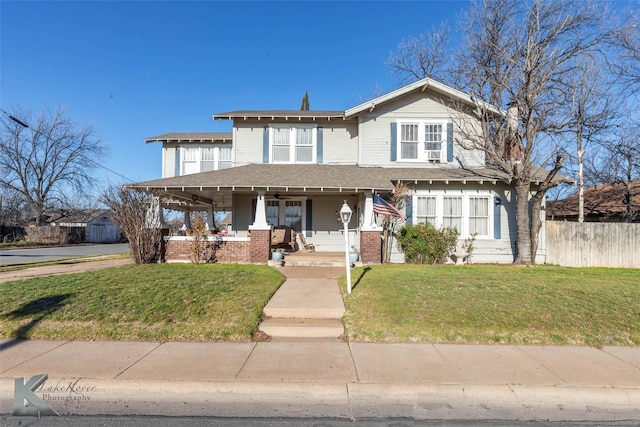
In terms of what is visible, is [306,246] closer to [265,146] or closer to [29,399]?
[265,146]

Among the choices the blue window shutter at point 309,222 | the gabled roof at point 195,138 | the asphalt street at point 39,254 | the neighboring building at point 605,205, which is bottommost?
the asphalt street at point 39,254

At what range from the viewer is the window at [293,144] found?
14.7 meters

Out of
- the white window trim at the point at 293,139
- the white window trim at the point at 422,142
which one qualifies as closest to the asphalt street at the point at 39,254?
the white window trim at the point at 293,139

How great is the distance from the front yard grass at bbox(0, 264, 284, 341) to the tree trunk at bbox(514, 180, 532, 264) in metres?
9.12

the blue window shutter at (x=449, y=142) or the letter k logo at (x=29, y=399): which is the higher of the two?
the blue window shutter at (x=449, y=142)

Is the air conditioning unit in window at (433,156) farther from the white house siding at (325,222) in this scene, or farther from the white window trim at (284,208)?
the white window trim at (284,208)

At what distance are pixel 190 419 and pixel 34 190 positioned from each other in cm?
4421

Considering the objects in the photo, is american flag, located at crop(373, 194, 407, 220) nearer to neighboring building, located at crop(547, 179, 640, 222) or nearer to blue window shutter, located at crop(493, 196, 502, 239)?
blue window shutter, located at crop(493, 196, 502, 239)

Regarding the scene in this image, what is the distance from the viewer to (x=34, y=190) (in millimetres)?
36656

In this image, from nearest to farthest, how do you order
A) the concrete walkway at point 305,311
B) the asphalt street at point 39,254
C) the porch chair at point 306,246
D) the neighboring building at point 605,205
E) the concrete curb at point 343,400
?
the concrete curb at point 343,400 < the concrete walkway at point 305,311 < the porch chair at point 306,246 < the asphalt street at point 39,254 < the neighboring building at point 605,205

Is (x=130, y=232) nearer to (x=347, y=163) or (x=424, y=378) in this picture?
(x=347, y=163)

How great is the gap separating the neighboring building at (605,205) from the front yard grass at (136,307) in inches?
915

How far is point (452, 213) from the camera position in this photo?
1329 cm

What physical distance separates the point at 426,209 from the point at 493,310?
7160 millimetres
